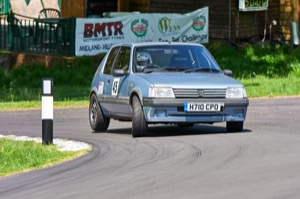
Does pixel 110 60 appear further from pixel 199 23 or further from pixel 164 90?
pixel 199 23

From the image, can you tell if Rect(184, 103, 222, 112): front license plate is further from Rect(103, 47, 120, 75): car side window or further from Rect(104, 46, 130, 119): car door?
Rect(103, 47, 120, 75): car side window

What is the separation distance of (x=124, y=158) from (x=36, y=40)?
19714 millimetres

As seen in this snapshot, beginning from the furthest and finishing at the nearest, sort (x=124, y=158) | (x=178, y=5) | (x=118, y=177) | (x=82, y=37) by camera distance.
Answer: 1. (x=178, y=5)
2. (x=82, y=37)
3. (x=124, y=158)
4. (x=118, y=177)

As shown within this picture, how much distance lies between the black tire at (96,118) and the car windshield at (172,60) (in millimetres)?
1238

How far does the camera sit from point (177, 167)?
40.8 ft

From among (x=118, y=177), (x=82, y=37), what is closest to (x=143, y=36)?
(x=82, y=37)

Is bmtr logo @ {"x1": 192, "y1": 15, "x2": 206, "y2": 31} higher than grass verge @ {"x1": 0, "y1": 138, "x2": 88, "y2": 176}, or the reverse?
grass verge @ {"x1": 0, "y1": 138, "x2": 88, "y2": 176}

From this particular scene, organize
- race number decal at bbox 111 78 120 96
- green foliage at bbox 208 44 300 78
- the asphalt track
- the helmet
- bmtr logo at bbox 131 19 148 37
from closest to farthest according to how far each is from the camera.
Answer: the asphalt track
the helmet
race number decal at bbox 111 78 120 96
green foliage at bbox 208 44 300 78
bmtr logo at bbox 131 19 148 37

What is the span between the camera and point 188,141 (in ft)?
50.3

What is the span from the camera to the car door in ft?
56.0

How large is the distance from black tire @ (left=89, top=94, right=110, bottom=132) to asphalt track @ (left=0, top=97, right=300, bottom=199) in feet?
0.66

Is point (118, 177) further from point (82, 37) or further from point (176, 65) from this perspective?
point (82, 37)

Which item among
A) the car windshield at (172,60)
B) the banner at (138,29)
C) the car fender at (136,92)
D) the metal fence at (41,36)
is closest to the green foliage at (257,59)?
the banner at (138,29)

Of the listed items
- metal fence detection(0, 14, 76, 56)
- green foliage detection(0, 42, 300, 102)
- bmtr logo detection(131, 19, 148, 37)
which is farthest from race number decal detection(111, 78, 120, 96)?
bmtr logo detection(131, 19, 148, 37)
